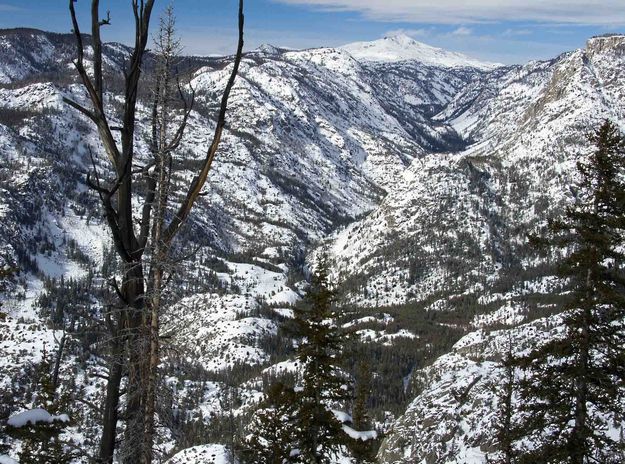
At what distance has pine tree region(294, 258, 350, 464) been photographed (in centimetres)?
2595

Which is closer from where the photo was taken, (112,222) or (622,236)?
(112,222)

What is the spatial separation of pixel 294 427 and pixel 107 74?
75.1 feet

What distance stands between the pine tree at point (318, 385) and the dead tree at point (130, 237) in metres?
17.1

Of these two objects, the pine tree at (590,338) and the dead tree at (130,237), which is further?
the pine tree at (590,338)

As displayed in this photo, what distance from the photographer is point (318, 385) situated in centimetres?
2602

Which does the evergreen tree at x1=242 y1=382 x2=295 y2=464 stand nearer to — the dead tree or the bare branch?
the dead tree

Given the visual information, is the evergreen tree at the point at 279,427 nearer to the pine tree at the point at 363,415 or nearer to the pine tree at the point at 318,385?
the pine tree at the point at 318,385

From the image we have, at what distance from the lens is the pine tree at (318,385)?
2595cm

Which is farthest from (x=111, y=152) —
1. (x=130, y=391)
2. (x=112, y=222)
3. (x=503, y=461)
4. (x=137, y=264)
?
(x=503, y=461)

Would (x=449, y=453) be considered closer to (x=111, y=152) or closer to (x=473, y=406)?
(x=473, y=406)

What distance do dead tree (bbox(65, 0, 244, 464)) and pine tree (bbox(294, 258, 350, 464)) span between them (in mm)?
17114

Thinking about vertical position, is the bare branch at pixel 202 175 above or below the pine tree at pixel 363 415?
below

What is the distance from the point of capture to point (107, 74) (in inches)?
377

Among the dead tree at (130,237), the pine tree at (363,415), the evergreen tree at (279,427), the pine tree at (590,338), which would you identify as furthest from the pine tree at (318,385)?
the dead tree at (130,237)
